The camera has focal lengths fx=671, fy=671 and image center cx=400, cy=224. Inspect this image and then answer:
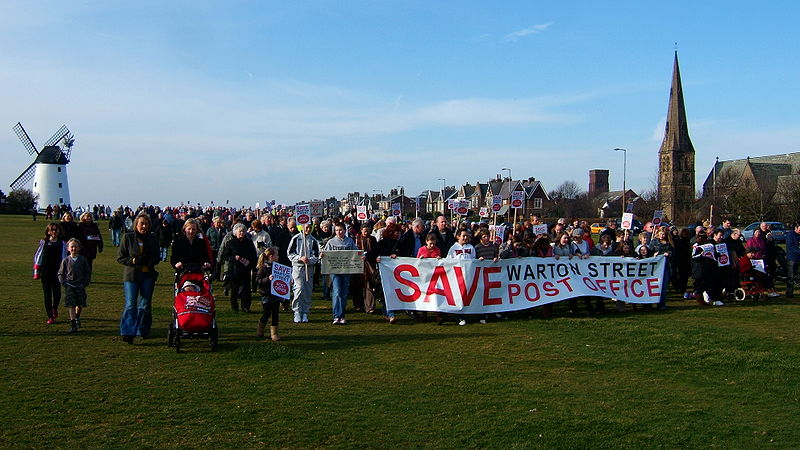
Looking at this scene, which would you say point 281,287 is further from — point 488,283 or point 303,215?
point 303,215

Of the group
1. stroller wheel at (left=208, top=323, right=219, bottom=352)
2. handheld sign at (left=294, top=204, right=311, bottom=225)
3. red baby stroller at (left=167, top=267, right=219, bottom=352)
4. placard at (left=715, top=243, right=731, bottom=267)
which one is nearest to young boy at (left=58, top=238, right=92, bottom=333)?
red baby stroller at (left=167, top=267, right=219, bottom=352)

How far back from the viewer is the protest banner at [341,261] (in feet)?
42.5

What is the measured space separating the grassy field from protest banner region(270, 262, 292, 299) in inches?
32.2

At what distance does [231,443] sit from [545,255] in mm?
9745

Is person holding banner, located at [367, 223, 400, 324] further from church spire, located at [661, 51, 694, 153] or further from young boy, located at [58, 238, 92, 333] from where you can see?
church spire, located at [661, 51, 694, 153]

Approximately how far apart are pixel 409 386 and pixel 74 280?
6.46m

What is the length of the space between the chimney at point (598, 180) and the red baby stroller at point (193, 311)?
495 feet

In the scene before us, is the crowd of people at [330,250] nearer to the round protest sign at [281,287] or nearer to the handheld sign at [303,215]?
the round protest sign at [281,287]

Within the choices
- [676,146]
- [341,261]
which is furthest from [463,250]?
[676,146]

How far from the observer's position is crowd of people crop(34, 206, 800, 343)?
10.5 m

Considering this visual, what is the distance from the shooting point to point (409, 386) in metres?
8.21

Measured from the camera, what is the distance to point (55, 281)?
1195cm

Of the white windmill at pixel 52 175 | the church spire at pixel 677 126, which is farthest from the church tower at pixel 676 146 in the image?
the white windmill at pixel 52 175

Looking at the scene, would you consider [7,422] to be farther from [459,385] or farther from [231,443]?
[459,385]
